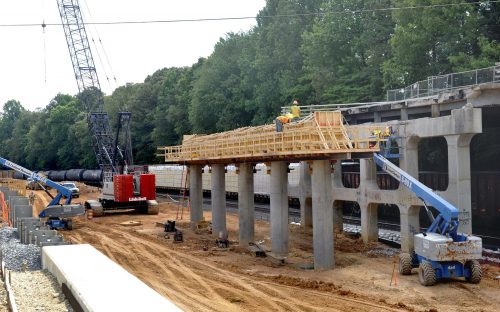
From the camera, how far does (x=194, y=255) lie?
101 ft

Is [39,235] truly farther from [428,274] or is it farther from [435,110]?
[435,110]

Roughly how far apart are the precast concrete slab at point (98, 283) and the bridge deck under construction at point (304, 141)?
9743 millimetres

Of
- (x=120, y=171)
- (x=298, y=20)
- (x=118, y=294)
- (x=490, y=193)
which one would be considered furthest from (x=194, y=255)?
(x=298, y=20)

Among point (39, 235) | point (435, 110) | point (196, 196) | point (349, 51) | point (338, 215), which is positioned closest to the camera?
point (39, 235)

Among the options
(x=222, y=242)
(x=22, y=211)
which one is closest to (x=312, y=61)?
(x=222, y=242)

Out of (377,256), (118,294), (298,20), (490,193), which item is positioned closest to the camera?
(118,294)

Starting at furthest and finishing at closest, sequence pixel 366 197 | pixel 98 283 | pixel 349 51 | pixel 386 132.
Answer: pixel 349 51 < pixel 366 197 < pixel 386 132 < pixel 98 283

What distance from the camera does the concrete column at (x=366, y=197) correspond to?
3262 cm

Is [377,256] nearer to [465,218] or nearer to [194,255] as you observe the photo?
[465,218]

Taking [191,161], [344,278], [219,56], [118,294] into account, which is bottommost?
[344,278]

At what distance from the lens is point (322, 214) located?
25.8 metres

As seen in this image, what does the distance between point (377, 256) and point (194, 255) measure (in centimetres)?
944

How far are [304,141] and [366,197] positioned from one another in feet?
30.9

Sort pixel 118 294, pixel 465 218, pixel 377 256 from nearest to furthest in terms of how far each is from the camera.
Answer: pixel 118 294 → pixel 465 218 → pixel 377 256
